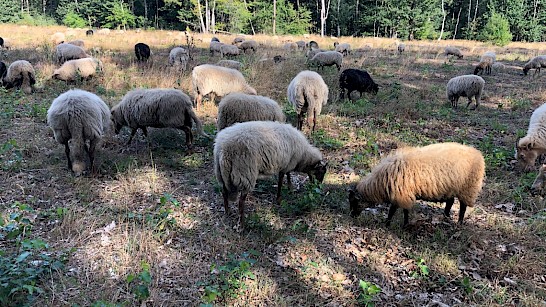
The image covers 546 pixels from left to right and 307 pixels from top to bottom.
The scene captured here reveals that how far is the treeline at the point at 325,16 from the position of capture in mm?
45438

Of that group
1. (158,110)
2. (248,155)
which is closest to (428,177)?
(248,155)

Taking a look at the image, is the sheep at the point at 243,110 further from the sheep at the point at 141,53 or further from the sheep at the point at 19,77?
the sheep at the point at 141,53

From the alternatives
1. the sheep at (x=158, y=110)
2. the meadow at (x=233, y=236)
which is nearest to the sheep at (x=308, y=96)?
the meadow at (x=233, y=236)

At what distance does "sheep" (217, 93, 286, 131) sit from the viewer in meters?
7.16

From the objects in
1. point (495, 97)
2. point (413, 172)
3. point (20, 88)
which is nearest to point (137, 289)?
point (413, 172)

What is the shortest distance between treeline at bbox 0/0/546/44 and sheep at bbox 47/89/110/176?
39602 millimetres

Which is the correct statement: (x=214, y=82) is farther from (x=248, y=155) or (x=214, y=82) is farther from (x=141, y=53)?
(x=141, y=53)

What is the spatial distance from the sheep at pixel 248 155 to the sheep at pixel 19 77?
30.5 ft

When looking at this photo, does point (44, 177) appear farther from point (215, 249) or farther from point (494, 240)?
point (494, 240)

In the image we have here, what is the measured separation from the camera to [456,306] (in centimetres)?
372

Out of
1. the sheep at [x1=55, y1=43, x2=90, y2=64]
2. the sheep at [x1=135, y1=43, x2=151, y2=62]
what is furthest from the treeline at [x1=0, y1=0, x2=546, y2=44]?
the sheep at [x1=55, y1=43, x2=90, y2=64]

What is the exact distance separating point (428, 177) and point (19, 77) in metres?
12.2

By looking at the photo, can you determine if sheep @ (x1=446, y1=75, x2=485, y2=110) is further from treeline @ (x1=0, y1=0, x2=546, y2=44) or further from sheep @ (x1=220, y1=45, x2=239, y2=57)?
treeline @ (x1=0, y1=0, x2=546, y2=44)

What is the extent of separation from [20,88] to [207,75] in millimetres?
6172
